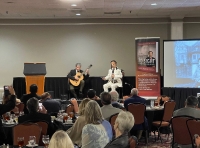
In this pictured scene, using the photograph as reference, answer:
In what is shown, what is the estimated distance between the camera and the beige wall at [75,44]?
561 inches

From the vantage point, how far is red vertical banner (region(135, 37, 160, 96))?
1211cm

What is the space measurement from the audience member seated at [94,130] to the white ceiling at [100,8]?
22.4 ft

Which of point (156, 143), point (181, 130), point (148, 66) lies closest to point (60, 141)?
point (181, 130)

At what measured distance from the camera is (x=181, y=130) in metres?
5.67

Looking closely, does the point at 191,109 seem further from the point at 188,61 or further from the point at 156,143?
the point at 188,61

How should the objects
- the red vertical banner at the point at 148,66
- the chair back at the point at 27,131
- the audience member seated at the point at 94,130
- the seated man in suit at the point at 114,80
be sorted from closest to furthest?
the audience member seated at the point at 94,130, the chair back at the point at 27,131, the red vertical banner at the point at 148,66, the seated man in suit at the point at 114,80

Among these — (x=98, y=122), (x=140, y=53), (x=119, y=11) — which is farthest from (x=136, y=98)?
(x=119, y=11)

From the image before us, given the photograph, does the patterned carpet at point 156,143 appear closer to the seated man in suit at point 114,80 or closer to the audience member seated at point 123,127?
the seated man in suit at point 114,80

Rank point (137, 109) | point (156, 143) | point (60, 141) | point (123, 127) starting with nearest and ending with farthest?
point (60, 141)
point (123, 127)
point (137, 109)
point (156, 143)

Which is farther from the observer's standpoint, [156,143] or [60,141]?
[156,143]

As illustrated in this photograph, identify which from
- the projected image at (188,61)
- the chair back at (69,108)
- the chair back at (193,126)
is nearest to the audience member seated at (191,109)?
the chair back at (193,126)

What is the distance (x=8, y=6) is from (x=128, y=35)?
5.17 meters

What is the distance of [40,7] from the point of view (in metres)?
11.4

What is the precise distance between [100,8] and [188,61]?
357 centimetres
